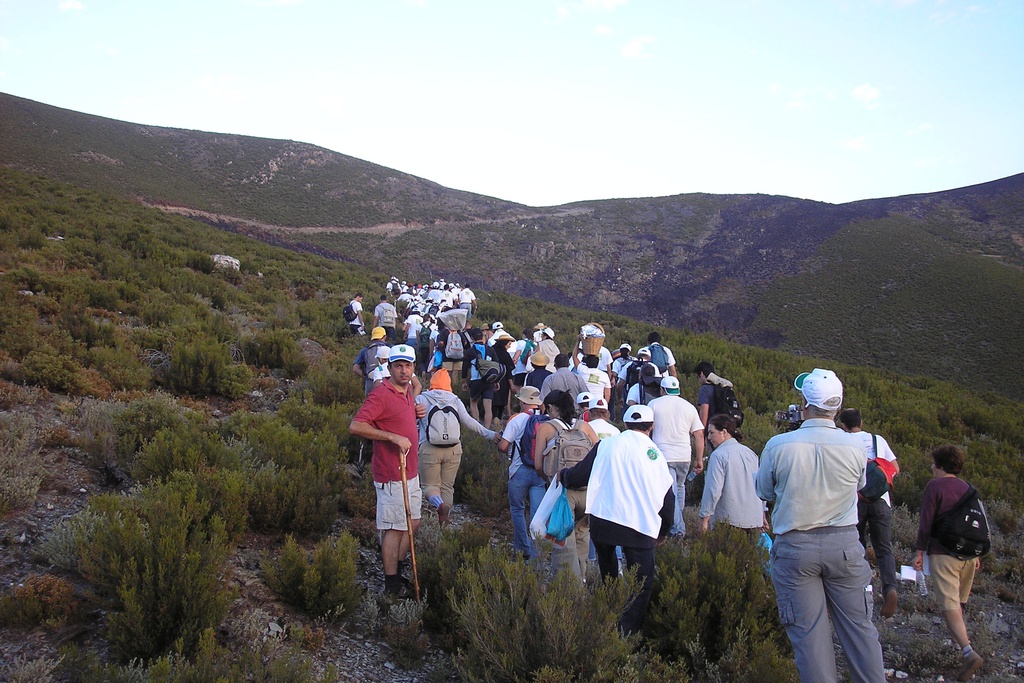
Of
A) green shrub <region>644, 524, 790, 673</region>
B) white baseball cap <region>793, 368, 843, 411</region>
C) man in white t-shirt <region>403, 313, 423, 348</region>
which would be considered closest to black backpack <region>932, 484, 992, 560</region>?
green shrub <region>644, 524, 790, 673</region>

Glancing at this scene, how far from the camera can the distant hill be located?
133 ft

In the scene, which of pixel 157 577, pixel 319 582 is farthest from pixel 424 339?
pixel 157 577

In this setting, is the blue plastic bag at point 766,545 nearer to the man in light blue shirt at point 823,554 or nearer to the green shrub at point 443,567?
the man in light blue shirt at point 823,554

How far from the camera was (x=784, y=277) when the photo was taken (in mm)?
52531

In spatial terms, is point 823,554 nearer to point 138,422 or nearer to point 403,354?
point 403,354

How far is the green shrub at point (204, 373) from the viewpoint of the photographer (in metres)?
8.98

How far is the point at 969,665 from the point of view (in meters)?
4.62

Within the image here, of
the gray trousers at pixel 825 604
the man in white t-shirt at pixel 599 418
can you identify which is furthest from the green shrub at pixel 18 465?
the gray trousers at pixel 825 604

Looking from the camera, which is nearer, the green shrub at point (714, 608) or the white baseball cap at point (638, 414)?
the green shrub at point (714, 608)

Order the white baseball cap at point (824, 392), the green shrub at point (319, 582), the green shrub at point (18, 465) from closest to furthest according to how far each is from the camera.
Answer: the white baseball cap at point (824, 392)
the green shrub at point (319, 582)
the green shrub at point (18, 465)

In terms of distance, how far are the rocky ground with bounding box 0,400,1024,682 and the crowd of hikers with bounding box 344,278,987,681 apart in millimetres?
434

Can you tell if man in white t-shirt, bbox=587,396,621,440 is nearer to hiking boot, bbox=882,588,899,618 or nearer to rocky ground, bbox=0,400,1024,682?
rocky ground, bbox=0,400,1024,682

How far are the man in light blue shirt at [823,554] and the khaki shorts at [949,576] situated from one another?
178 centimetres

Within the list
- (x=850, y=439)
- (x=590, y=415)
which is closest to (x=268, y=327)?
(x=590, y=415)
